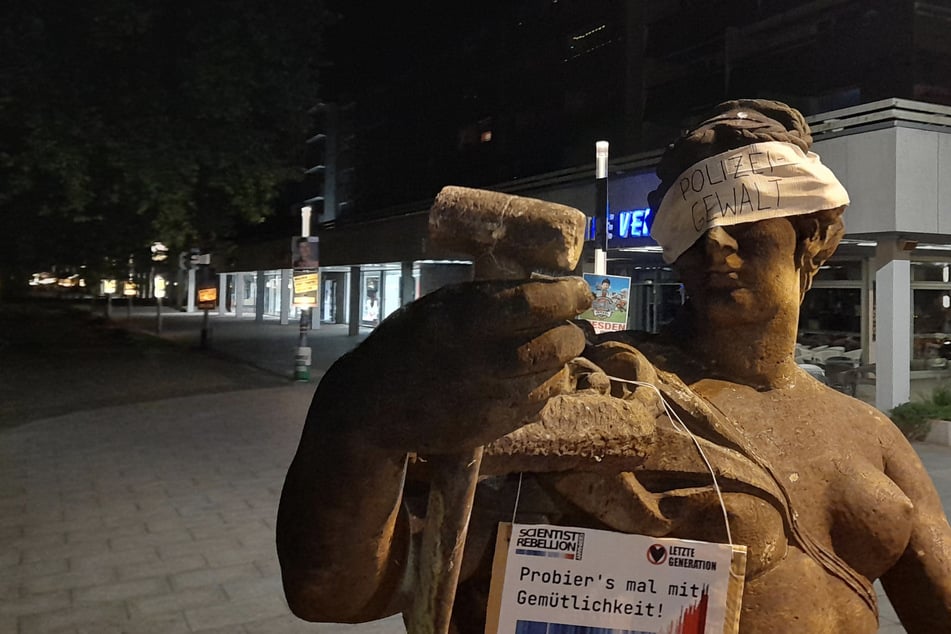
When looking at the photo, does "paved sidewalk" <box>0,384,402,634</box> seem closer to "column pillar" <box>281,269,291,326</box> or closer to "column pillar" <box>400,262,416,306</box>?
"column pillar" <box>400,262,416,306</box>

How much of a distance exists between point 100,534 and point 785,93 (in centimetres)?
1538

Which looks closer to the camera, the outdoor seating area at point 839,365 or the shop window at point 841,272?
the outdoor seating area at point 839,365

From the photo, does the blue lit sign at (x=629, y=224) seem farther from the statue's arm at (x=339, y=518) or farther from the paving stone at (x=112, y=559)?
the statue's arm at (x=339, y=518)

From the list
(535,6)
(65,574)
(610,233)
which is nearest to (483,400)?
(65,574)

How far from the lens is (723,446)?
141 centimetres

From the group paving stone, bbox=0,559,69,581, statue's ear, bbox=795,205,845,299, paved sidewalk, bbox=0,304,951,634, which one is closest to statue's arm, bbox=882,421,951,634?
statue's ear, bbox=795,205,845,299

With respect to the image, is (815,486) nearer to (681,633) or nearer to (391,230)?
(681,633)

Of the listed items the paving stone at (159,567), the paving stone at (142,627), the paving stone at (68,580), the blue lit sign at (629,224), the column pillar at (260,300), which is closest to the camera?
the paving stone at (142,627)

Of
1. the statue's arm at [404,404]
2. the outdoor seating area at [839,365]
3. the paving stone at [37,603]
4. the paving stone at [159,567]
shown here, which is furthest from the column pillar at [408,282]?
the statue's arm at [404,404]

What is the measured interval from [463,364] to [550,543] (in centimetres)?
47

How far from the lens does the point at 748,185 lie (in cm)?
158

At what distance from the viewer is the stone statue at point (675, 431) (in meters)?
0.99

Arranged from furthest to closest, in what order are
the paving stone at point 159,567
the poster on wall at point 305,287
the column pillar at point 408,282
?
the column pillar at point 408,282, the poster on wall at point 305,287, the paving stone at point 159,567

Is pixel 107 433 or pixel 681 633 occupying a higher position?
pixel 681 633
